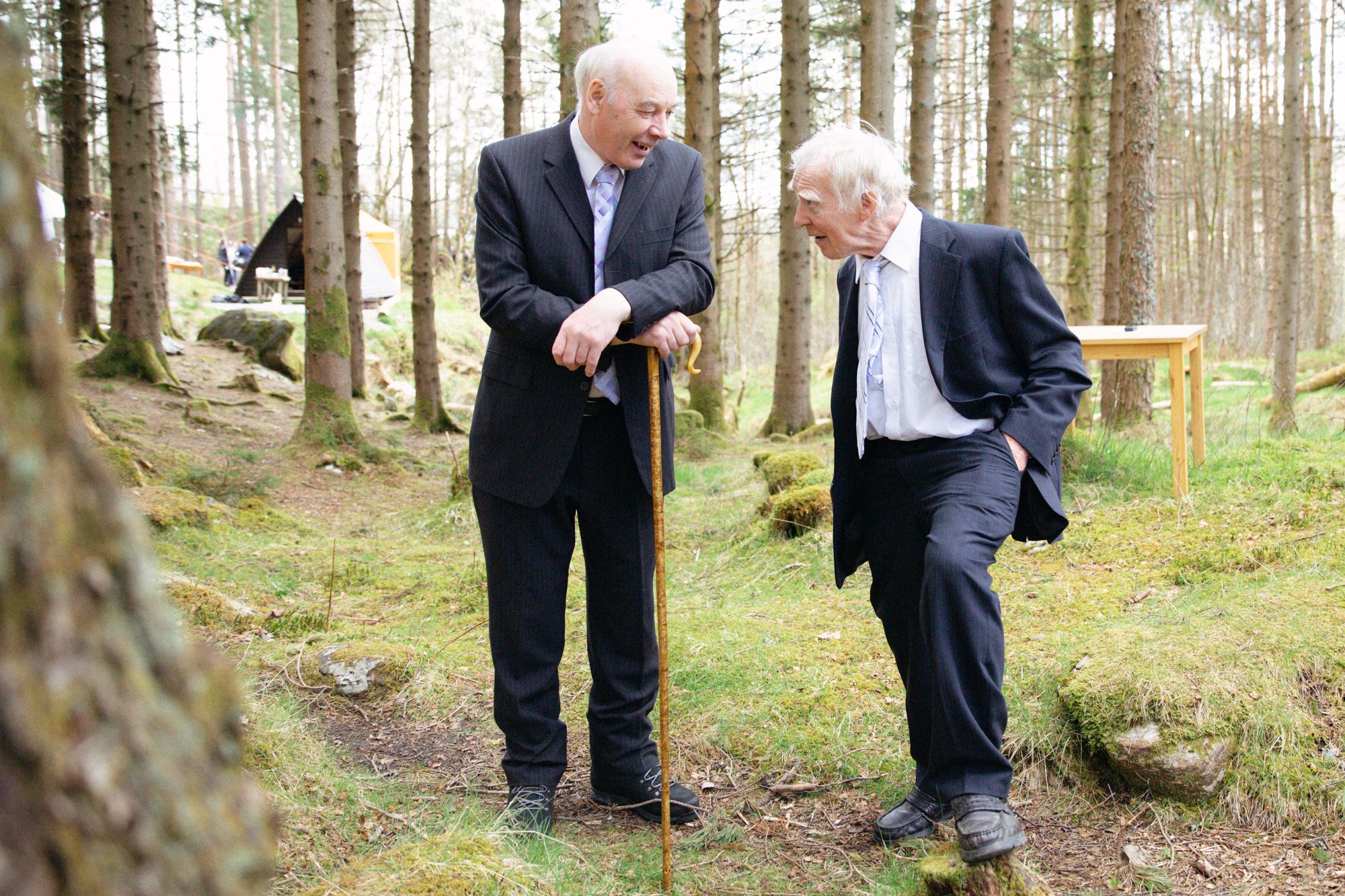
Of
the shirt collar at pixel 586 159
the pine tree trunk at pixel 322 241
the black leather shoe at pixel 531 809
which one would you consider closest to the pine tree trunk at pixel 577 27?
the pine tree trunk at pixel 322 241

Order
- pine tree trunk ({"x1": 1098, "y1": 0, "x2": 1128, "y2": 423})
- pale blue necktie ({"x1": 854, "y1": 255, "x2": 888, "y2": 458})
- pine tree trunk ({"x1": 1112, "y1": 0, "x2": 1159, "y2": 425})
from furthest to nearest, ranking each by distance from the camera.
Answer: pine tree trunk ({"x1": 1098, "y1": 0, "x2": 1128, "y2": 423})
pine tree trunk ({"x1": 1112, "y1": 0, "x2": 1159, "y2": 425})
pale blue necktie ({"x1": 854, "y1": 255, "x2": 888, "y2": 458})

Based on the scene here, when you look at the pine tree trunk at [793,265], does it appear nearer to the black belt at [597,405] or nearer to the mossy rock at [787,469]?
the mossy rock at [787,469]

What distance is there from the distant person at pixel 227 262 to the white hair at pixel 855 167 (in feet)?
100

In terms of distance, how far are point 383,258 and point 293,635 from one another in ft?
74.0

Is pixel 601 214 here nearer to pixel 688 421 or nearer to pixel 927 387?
pixel 927 387

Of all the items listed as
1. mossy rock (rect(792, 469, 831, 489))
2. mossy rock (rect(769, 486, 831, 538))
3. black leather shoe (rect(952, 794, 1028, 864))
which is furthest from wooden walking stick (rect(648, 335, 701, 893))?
mossy rock (rect(792, 469, 831, 489))

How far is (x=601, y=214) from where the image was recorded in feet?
9.71

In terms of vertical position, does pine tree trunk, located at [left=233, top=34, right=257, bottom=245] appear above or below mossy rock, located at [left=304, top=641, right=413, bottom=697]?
above

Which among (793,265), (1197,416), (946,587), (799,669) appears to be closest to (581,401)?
(946,587)

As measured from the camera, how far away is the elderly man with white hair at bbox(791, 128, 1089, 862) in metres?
2.74

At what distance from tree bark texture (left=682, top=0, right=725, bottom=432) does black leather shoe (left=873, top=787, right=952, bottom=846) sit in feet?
26.2

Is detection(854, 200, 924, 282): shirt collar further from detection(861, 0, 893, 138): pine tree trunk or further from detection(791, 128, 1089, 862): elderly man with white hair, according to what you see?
detection(861, 0, 893, 138): pine tree trunk

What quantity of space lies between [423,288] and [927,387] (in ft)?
31.9

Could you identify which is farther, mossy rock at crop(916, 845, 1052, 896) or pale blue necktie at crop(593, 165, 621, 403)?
pale blue necktie at crop(593, 165, 621, 403)
